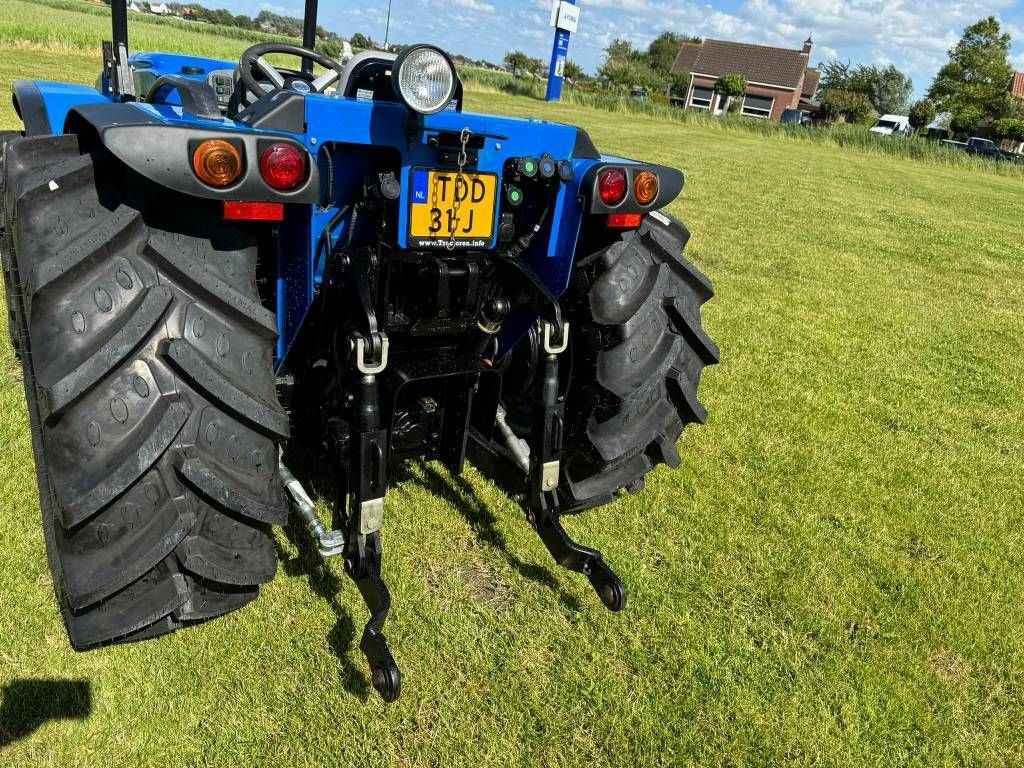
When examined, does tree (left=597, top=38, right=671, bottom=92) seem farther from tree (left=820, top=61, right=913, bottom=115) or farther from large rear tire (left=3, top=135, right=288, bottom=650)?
large rear tire (left=3, top=135, right=288, bottom=650)

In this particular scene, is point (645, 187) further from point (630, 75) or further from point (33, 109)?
point (630, 75)

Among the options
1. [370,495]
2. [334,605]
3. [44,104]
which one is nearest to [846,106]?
[44,104]

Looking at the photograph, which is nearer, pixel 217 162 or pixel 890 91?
pixel 217 162

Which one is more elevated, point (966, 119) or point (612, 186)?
point (966, 119)

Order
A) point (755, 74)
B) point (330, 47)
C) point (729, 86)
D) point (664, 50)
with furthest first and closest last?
point (664, 50) < point (755, 74) < point (729, 86) < point (330, 47)

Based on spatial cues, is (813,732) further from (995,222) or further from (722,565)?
(995,222)

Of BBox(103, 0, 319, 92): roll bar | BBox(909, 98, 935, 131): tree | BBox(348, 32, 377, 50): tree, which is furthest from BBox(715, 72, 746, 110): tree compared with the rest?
BBox(103, 0, 319, 92): roll bar

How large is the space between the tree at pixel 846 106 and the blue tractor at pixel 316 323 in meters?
64.6

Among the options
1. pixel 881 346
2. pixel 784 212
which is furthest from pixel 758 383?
pixel 784 212

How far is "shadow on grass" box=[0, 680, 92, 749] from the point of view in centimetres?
200

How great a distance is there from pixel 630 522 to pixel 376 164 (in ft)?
6.25

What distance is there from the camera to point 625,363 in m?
2.58

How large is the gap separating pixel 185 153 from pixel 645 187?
1.40 m

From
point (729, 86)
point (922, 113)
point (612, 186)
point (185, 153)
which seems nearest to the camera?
point (185, 153)
